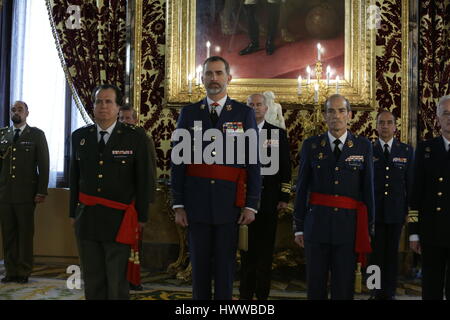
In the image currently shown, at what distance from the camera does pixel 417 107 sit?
5.31 m

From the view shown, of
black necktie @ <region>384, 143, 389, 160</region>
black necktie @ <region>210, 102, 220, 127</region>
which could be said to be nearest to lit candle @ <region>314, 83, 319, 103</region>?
black necktie @ <region>384, 143, 389, 160</region>

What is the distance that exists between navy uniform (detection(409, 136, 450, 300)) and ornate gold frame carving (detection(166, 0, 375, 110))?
2342 mm

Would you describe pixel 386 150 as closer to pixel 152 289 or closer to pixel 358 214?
pixel 358 214

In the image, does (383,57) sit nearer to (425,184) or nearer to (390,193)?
(390,193)

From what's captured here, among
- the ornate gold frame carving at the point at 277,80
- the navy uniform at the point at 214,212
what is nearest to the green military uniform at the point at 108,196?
the navy uniform at the point at 214,212

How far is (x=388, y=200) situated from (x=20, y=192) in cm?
309

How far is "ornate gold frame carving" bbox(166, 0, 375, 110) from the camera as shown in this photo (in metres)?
5.24

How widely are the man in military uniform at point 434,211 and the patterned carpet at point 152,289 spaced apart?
60.2 inches

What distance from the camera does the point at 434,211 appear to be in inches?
113

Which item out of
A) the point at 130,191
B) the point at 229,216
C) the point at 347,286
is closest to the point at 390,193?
the point at 347,286

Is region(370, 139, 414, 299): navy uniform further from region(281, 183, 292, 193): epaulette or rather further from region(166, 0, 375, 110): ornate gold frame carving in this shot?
region(166, 0, 375, 110): ornate gold frame carving

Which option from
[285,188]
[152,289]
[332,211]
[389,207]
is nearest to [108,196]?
[332,211]

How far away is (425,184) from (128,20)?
143 inches

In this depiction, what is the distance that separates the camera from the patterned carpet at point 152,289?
13.8 ft
